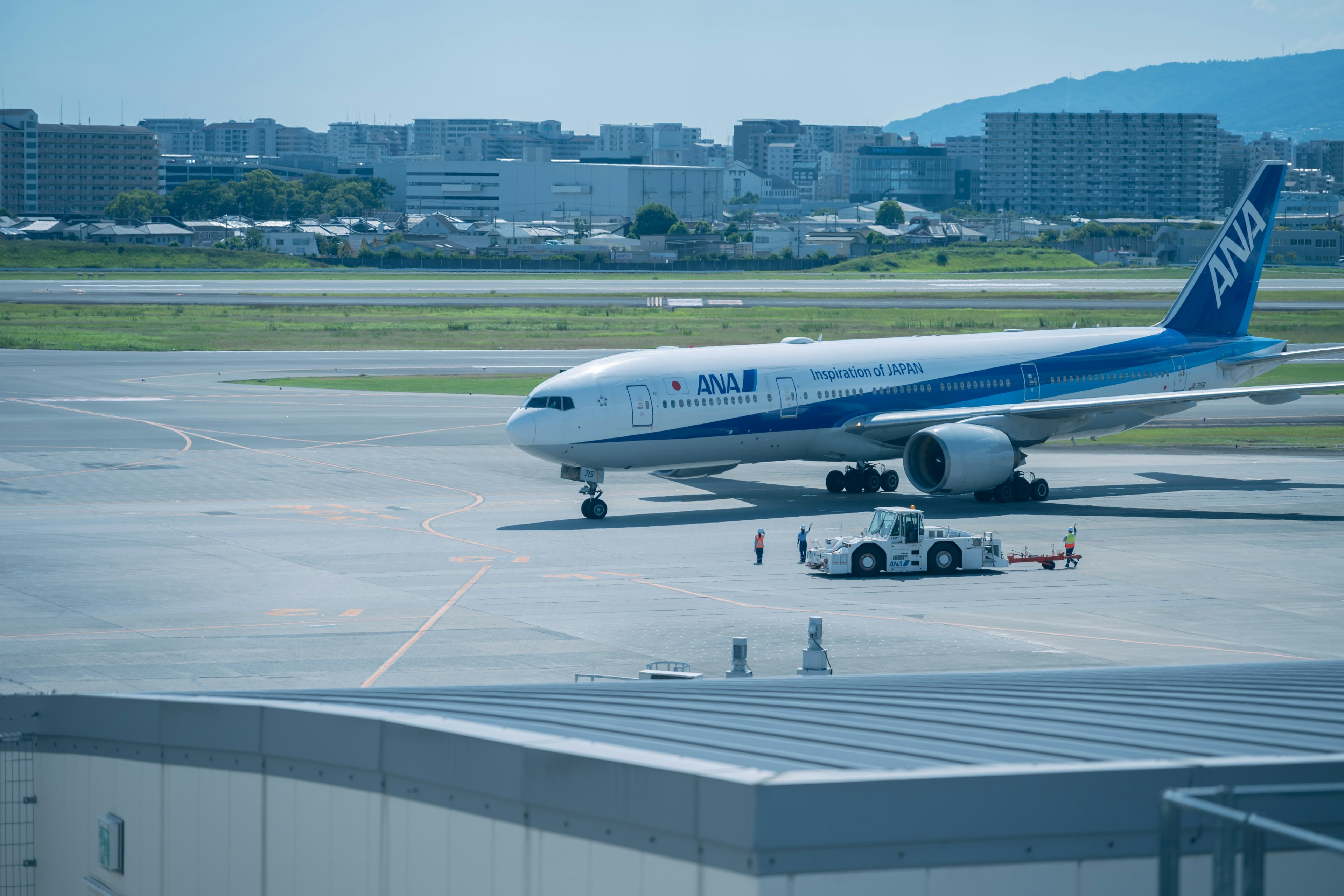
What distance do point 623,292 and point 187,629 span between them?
139145mm

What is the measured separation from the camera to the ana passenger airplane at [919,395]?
47688 millimetres

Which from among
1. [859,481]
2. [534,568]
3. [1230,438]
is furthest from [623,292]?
[534,568]

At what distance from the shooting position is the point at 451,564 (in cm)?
3969

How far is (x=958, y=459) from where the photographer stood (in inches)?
1905

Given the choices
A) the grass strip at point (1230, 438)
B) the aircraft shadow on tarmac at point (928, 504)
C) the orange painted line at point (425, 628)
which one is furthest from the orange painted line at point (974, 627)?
the grass strip at point (1230, 438)

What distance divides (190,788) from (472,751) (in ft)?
11.5

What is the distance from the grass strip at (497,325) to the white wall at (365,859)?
3565 inches

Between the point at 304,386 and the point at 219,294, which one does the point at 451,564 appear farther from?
the point at 219,294

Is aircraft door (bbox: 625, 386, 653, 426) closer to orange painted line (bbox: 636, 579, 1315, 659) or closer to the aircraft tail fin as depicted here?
orange painted line (bbox: 636, 579, 1315, 659)

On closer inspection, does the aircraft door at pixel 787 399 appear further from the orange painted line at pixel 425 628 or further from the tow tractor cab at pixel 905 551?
the orange painted line at pixel 425 628

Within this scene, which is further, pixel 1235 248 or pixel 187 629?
pixel 1235 248

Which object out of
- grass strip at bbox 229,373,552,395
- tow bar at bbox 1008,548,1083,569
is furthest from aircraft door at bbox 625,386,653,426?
grass strip at bbox 229,373,552,395

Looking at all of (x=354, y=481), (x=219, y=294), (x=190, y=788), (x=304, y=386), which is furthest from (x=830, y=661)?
(x=219, y=294)

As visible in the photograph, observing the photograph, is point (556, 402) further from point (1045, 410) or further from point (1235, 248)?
point (1235, 248)
